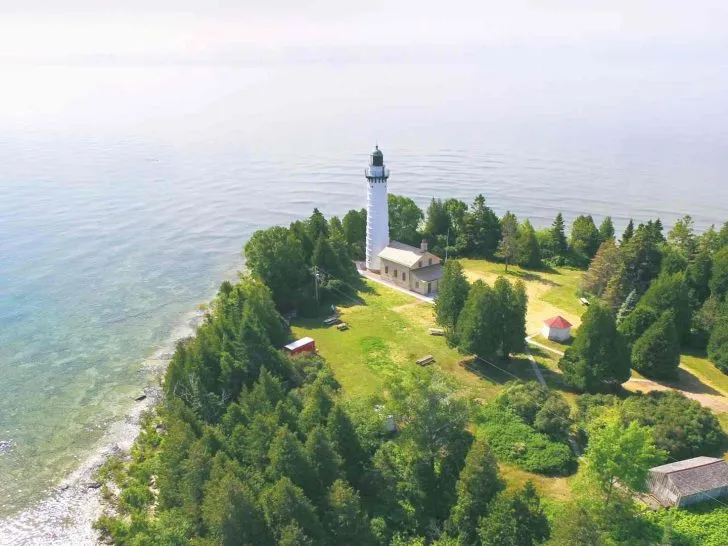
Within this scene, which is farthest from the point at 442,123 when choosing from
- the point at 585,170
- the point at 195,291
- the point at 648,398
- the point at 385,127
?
the point at 648,398

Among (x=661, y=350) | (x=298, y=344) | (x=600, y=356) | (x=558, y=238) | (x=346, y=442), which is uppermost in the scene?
(x=558, y=238)

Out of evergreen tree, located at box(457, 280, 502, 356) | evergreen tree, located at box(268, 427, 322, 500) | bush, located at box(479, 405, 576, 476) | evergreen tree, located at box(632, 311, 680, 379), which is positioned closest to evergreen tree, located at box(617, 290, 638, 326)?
evergreen tree, located at box(632, 311, 680, 379)

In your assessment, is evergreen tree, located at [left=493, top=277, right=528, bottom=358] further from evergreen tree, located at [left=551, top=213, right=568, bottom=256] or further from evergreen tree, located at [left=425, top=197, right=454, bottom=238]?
evergreen tree, located at [left=425, top=197, right=454, bottom=238]

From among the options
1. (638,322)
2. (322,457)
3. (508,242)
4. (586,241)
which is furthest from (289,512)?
(586,241)

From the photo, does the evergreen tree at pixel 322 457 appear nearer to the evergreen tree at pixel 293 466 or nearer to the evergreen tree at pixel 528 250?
the evergreen tree at pixel 293 466

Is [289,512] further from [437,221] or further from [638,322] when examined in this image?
[437,221]
